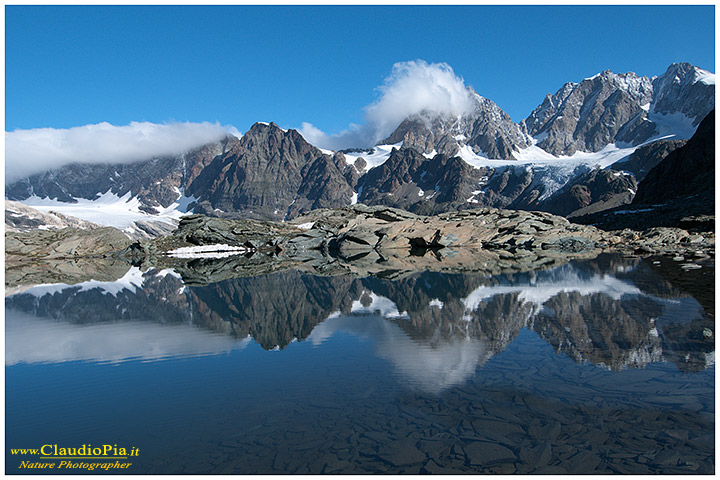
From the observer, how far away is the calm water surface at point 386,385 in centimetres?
682

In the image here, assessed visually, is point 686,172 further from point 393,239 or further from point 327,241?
point 327,241

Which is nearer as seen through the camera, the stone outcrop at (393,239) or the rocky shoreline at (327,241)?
the stone outcrop at (393,239)

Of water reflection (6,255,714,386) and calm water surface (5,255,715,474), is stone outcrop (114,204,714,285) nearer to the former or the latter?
water reflection (6,255,714,386)

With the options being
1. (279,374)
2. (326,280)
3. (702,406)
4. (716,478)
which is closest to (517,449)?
(716,478)

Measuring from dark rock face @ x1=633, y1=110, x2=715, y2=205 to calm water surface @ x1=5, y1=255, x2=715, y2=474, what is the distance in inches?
3200

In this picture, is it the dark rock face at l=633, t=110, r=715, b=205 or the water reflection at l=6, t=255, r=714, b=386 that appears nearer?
the water reflection at l=6, t=255, r=714, b=386

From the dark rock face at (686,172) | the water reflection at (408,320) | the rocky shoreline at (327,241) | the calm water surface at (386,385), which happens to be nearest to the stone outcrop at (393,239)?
the rocky shoreline at (327,241)

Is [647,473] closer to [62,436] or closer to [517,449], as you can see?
[517,449]

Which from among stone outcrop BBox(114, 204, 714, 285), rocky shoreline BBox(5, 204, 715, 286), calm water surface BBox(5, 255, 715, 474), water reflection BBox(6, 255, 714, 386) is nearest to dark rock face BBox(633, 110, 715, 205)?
rocky shoreline BBox(5, 204, 715, 286)

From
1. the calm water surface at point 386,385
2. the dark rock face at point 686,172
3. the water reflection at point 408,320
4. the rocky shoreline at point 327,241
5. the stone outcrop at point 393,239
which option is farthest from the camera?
the dark rock face at point 686,172

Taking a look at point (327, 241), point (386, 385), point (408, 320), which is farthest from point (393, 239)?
point (386, 385)

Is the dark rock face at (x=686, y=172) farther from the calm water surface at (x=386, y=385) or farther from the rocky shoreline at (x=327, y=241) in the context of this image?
the calm water surface at (x=386, y=385)

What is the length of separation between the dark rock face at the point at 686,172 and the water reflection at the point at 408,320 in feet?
240

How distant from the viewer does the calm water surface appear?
6.82 metres
